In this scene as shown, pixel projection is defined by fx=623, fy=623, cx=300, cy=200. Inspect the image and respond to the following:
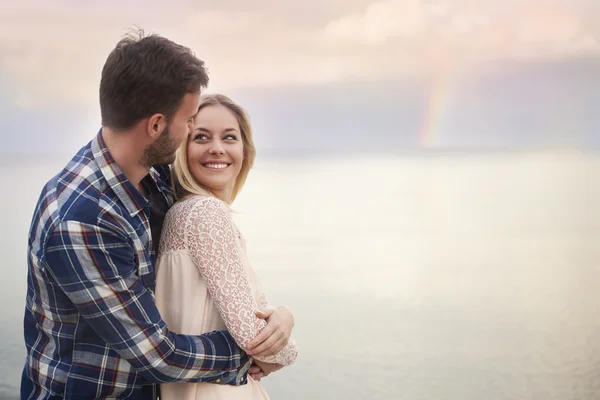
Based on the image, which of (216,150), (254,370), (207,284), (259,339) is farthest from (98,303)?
(216,150)

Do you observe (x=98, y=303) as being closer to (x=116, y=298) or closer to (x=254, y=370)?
(x=116, y=298)

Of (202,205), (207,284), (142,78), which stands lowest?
(207,284)

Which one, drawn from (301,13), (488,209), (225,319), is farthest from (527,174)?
(225,319)

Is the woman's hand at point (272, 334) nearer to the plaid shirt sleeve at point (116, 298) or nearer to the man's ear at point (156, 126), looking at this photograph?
the plaid shirt sleeve at point (116, 298)

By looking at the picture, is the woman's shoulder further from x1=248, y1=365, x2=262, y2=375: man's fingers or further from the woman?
x1=248, y1=365, x2=262, y2=375: man's fingers

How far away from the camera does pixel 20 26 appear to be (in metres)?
3.58

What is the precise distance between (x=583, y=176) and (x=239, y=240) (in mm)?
3935

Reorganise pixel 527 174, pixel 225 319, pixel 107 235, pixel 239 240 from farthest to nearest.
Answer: pixel 527 174 → pixel 239 240 → pixel 225 319 → pixel 107 235

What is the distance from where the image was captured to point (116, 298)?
3.80ft

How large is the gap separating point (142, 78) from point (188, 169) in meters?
0.39

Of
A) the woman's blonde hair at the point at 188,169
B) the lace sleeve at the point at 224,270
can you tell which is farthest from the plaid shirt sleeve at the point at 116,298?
the woman's blonde hair at the point at 188,169

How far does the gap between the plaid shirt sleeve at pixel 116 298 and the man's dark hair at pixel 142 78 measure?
25 cm

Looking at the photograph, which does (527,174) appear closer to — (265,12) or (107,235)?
(265,12)

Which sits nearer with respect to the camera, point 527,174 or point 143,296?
point 143,296
